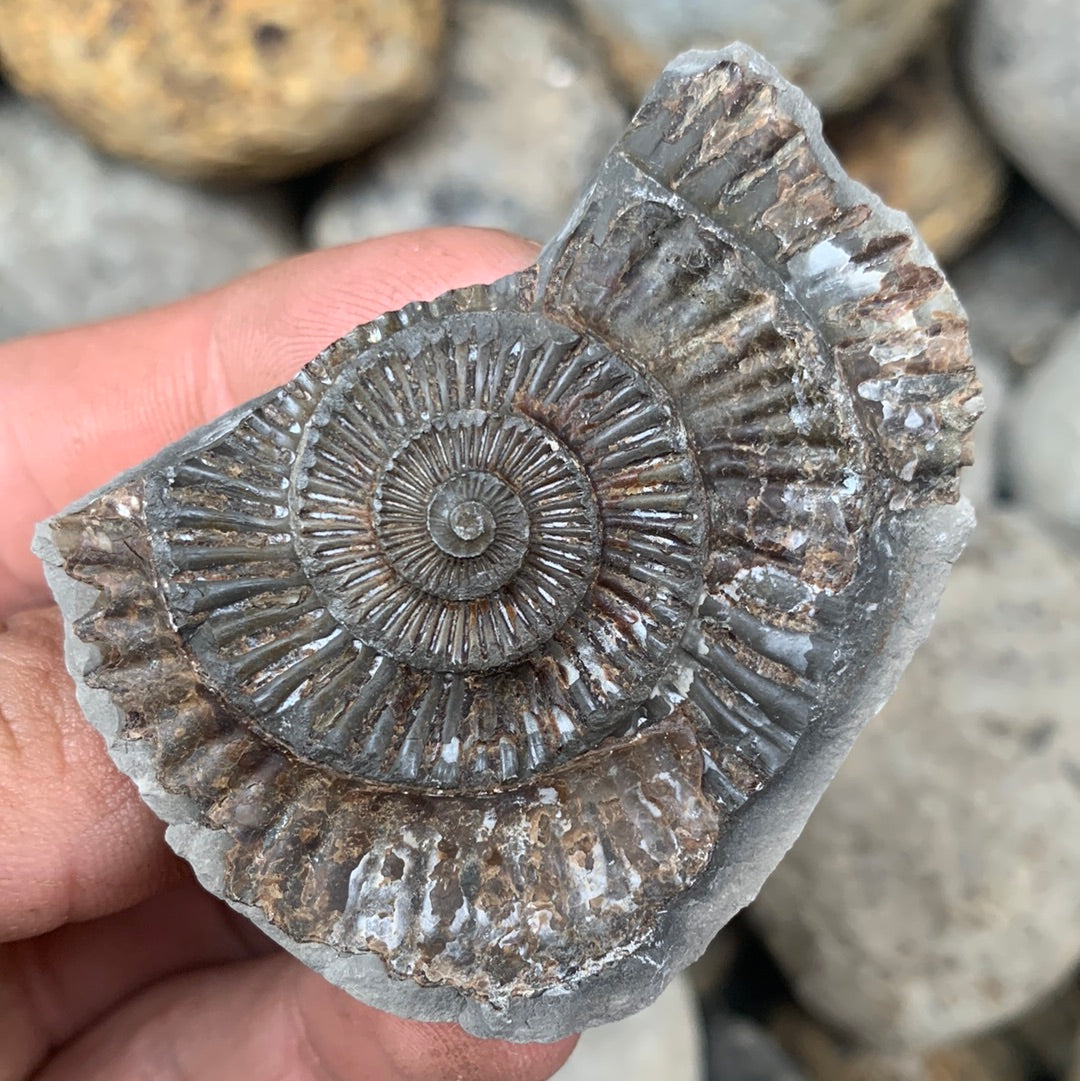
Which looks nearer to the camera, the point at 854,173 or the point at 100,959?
the point at 100,959

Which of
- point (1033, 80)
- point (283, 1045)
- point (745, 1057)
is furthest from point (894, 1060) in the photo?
point (1033, 80)

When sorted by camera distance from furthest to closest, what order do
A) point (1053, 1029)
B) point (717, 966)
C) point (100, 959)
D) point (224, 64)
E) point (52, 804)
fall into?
point (717, 966), point (1053, 1029), point (224, 64), point (100, 959), point (52, 804)

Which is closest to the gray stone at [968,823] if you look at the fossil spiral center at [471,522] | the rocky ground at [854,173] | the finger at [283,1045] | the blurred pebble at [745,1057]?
the rocky ground at [854,173]

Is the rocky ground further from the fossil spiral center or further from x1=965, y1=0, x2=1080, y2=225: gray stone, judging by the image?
the fossil spiral center

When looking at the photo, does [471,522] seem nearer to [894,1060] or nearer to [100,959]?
[100,959]

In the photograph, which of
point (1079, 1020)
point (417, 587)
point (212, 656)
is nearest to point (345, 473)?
point (417, 587)

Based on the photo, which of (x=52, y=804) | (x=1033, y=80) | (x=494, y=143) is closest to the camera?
(x=52, y=804)

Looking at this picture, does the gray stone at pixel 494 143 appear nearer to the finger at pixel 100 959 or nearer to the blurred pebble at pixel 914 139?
the blurred pebble at pixel 914 139

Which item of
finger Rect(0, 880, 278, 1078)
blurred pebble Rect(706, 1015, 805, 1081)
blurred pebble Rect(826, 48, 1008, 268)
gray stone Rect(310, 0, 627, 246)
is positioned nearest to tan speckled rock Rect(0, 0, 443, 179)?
gray stone Rect(310, 0, 627, 246)
